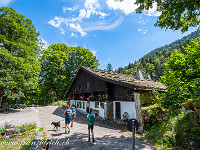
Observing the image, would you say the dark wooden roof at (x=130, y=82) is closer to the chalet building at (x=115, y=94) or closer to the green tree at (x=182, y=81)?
the chalet building at (x=115, y=94)

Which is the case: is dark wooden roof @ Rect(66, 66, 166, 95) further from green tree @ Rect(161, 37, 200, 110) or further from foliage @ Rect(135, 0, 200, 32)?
foliage @ Rect(135, 0, 200, 32)

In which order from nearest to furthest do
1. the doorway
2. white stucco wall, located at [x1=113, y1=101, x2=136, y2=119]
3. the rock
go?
1. the rock
2. white stucco wall, located at [x1=113, y1=101, x2=136, y2=119]
3. the doorway

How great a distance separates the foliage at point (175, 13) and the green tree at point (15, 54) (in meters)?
18.3

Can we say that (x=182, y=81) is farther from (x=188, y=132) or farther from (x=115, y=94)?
(x=115, y=94)

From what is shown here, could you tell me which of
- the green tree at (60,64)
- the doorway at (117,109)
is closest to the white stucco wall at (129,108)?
the doorway at (117,109)

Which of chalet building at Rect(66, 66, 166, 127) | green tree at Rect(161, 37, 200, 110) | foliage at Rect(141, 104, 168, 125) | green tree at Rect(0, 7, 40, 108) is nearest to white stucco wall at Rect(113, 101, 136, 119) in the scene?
chalet building at Rect(66, 66, 166, 127)

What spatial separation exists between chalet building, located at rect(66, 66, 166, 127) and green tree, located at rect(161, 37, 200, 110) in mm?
1569

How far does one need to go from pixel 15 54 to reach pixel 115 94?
17008 mm

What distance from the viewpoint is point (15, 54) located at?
1784 cm

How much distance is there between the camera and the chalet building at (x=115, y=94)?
9.88 metres

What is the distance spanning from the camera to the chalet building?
32.4 ft

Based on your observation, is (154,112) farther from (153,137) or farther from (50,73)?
(50,73)

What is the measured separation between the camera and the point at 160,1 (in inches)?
275

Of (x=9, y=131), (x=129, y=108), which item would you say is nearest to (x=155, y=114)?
(x=129, y=108)
